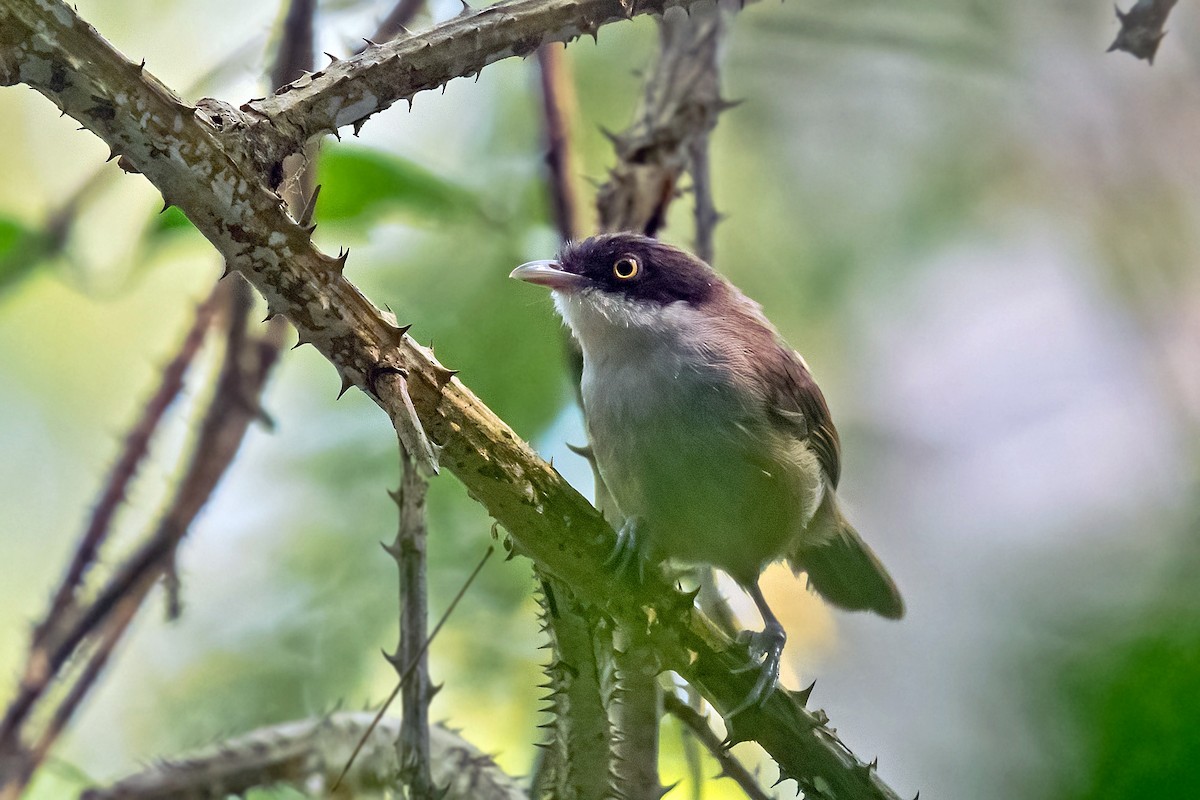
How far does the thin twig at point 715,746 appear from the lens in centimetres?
310

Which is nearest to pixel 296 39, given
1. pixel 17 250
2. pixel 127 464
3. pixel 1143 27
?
pixel 17 250

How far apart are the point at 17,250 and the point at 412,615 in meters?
2.21

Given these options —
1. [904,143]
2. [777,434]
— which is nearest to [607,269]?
[777,434]

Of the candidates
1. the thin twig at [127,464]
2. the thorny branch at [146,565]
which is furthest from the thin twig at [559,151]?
the thin twig at [127,464]

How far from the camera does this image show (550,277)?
422cm

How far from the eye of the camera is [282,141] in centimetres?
223

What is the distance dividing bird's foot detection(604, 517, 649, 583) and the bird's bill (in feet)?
3.43

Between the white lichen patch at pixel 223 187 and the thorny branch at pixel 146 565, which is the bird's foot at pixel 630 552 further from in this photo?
the thorny branch at pixel 146 565

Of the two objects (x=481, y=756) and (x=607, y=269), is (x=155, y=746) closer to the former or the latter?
(x=481, y=756)

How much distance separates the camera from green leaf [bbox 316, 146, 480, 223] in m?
4.14

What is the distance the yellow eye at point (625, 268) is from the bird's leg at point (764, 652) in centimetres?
131

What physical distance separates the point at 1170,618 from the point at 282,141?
196 cm

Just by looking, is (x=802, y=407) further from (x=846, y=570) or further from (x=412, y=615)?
(x=412, y=615)

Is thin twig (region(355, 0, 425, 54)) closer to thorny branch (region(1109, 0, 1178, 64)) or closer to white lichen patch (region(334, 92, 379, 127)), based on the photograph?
white lichen patch (region(334, 92, 379, 127))
